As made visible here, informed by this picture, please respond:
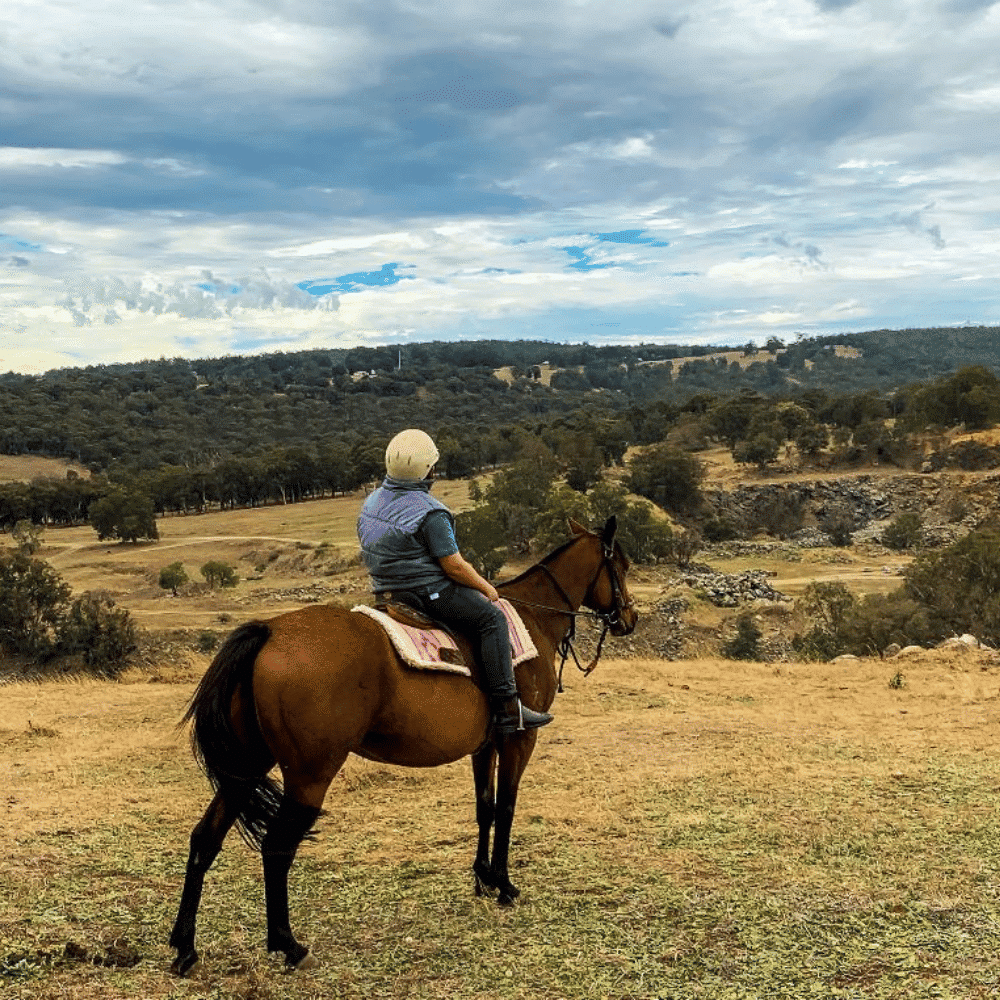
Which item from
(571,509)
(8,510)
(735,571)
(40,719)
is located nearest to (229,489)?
(8,510)

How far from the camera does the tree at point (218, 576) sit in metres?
50.8

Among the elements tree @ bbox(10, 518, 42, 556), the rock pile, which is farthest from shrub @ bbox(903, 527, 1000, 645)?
tree @ bbox(10, 518, 42, 556)

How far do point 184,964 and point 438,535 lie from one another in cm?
273

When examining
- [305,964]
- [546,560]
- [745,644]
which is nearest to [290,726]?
[305,964]

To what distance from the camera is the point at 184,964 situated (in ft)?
16.3

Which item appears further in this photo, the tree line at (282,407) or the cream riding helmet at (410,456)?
the tree line at (282,407)

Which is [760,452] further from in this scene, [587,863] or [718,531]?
[587,863]

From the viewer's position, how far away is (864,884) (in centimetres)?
623

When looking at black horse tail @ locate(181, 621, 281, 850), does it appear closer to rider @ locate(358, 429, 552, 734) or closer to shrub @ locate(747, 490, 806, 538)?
rider @ locate(358, 429, 552, 734)

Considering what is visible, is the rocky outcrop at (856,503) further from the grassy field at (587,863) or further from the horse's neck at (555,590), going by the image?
the horse's neck at (555,590)

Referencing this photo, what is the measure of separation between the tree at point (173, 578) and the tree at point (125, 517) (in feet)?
44.4

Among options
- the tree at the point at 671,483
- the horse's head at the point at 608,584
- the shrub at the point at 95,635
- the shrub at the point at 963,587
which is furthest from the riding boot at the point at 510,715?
the tree at the point at 671,483

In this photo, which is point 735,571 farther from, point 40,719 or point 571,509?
point 40,719

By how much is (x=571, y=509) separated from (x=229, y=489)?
42.4 metres
